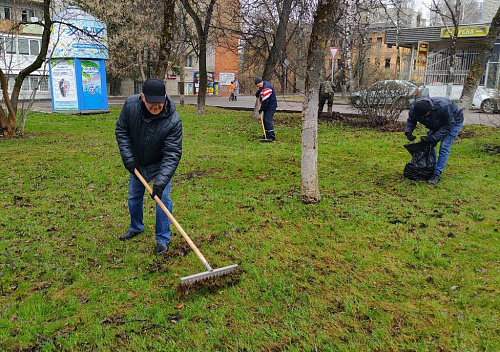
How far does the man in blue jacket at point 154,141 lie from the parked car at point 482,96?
9684 millimetres

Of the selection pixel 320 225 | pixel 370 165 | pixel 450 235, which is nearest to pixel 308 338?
pixel 320 225

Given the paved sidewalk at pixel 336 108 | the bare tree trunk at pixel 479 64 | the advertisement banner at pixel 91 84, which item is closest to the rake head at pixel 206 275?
the bare tree trunk at pixel 479 64

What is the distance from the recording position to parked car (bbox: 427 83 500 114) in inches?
458

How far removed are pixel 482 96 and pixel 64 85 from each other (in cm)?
1798

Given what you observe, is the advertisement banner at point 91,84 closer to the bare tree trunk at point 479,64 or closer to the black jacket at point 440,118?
the bare tree trunk at point 479,64

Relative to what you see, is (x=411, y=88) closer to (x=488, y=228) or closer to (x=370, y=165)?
(x=370, y=165)

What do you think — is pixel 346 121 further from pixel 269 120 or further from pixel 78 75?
pixel 78 75

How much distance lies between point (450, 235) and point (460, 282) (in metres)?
1.06

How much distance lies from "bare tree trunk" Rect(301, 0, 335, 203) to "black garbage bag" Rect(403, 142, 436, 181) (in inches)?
77.5

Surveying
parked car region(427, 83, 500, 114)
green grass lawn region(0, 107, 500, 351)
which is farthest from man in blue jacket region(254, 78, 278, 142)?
parked car region(427, 83, 500, 114)

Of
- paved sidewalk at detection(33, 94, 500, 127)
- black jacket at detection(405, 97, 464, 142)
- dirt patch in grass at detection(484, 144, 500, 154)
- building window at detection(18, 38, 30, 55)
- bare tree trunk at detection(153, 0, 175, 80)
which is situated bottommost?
dirt patch in grass at detection(484, 144, 500, 154)

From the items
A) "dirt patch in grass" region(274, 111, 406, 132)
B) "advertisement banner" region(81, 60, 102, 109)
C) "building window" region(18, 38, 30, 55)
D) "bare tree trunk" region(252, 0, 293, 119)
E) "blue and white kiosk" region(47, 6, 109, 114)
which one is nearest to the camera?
"dirt patch in grass" region(274, 111, 406, 132)

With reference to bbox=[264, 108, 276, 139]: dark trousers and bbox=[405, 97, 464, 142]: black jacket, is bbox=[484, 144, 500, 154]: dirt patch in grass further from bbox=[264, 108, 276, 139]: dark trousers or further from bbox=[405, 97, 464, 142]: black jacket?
bbox=[264, 108, 276, 139]: dark trousers

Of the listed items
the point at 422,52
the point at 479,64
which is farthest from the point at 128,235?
the point at 422,52
